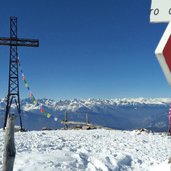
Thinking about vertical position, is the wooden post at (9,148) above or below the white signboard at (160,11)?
below

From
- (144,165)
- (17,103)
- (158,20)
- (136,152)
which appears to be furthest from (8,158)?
(17,103)

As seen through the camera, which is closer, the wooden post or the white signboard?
the white signboard

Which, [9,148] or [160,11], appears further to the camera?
[9,148]

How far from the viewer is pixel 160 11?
2.44 m

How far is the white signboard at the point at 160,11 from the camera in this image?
2393mm

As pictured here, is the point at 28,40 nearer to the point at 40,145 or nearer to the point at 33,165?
the point at 40,145

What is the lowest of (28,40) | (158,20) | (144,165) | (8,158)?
(144,165)

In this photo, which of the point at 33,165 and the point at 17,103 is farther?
the point at 17,103

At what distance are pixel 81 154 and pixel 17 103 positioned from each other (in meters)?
19.0

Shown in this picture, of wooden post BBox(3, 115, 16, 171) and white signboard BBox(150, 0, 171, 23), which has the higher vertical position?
white signboard BBox(150, 0, 171, 23)

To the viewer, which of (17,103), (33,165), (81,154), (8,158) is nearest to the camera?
(8,158)

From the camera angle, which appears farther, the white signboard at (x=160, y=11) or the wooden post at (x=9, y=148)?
the wooden post at (x=9, y=148)

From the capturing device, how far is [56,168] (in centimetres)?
1027

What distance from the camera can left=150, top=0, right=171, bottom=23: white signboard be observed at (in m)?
2.39
